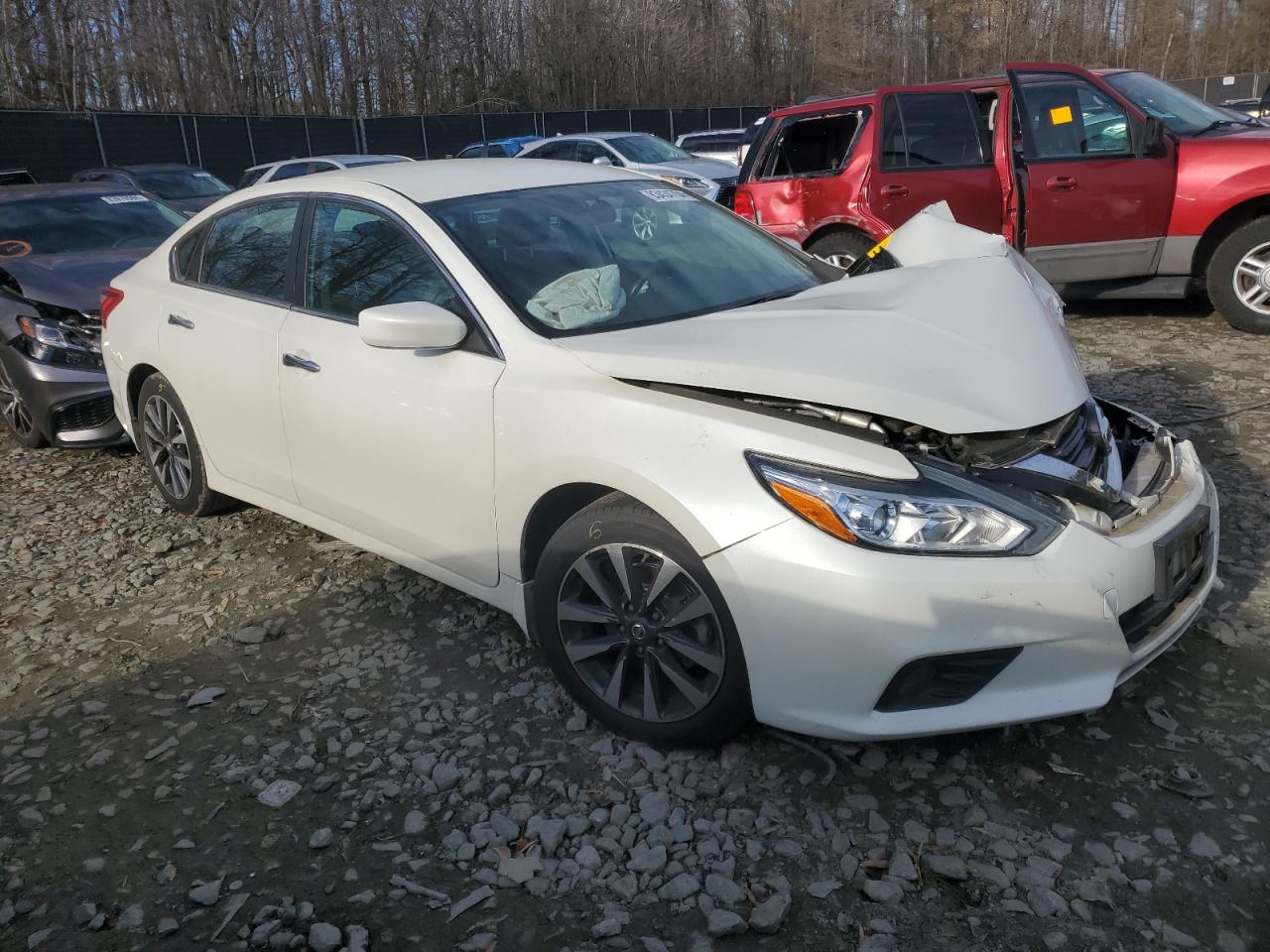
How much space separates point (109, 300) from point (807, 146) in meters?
5.38

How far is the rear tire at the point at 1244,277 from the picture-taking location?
6.81 m

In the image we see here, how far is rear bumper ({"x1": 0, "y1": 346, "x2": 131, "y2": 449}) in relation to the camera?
5.75 m

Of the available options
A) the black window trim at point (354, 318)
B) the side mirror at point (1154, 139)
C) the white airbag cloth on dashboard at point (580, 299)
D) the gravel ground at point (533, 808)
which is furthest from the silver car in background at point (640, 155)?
the gravel ground at point (533, 808)

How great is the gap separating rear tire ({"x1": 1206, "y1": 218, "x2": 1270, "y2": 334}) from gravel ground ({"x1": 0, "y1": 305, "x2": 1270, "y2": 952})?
12.2ft

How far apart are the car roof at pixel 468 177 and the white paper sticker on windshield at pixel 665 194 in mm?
88

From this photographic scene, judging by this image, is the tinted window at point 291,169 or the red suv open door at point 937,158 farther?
the tinted window at point 291,169

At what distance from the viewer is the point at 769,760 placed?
2850mm

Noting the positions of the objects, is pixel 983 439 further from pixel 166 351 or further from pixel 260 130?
pixel 260 130

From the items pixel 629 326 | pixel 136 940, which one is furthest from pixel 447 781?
pixel 629 326

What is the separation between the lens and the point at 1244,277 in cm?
691

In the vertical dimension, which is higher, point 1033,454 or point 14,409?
point 1033,454

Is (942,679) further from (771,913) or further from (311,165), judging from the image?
(311,165)

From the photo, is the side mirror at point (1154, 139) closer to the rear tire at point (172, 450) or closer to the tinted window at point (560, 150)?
the rear tire at point (172, 450)

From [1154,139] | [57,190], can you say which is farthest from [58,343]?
[1154,139]
